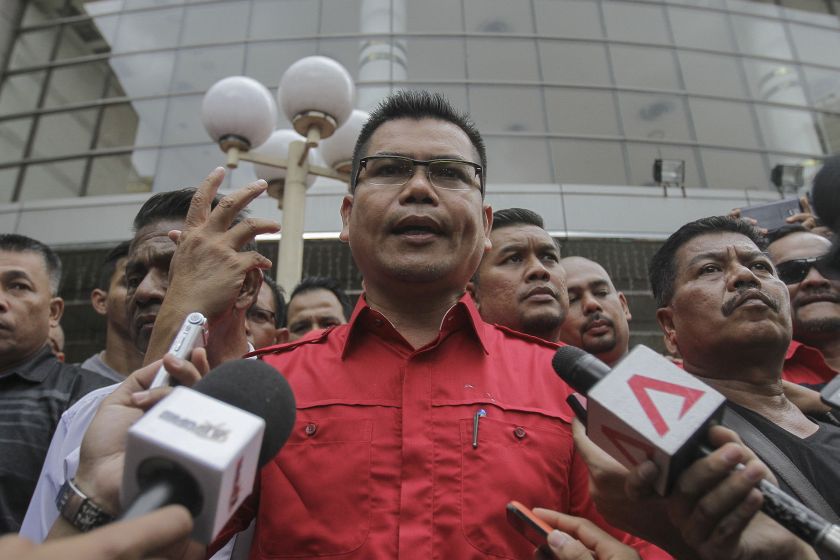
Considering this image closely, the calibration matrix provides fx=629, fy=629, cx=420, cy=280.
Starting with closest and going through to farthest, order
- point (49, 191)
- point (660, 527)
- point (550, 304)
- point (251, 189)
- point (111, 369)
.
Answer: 1. point (660, 527)
2. point (251, 189)
3. point (550, 304)
4. point (111, 369)
5. point (49, 191)

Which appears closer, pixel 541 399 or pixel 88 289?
pixel 541 399

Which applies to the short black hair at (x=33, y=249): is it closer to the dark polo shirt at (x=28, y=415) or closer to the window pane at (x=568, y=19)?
the dark polo shirt at (x=28, y=415)

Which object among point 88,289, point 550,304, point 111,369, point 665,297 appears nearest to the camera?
point 665,297

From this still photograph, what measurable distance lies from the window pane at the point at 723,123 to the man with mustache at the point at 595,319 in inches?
351

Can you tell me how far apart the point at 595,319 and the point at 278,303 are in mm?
2080

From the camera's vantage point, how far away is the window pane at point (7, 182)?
1148cm

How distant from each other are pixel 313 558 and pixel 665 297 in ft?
5.95

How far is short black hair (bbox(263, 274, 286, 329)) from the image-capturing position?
4.14m

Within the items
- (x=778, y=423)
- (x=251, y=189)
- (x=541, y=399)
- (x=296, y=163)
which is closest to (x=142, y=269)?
(x=251, y=189)

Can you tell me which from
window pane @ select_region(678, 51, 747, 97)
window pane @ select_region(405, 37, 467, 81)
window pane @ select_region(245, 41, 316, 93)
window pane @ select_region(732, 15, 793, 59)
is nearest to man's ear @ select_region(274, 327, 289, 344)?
window pane @ select_region(405, 37, 467, 81)

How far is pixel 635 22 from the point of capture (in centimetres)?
1221

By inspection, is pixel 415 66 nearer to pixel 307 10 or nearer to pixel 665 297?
pixel 307 10

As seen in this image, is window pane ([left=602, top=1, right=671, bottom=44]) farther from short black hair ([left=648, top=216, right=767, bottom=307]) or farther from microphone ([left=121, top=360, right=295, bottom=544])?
microphone ([left=121, top=360, right=295, bottom=544])

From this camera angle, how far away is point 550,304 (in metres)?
3.03
